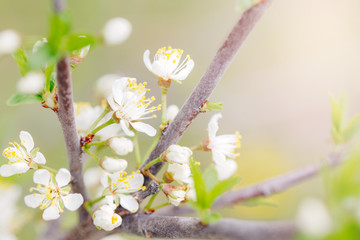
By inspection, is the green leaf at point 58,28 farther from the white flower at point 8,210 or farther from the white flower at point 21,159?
the white flower at point 8,210

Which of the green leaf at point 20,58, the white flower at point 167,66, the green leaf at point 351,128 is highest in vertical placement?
the green leaf at point 20,58

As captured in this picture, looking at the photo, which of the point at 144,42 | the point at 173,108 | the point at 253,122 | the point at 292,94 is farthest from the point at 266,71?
the point at 173,108

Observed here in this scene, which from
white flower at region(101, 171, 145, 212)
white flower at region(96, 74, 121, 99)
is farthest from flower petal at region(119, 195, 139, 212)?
white flower at region(96, 74, 121, 99)

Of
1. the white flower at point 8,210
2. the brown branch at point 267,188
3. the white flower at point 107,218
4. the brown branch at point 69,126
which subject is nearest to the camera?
the brown branch at point 69,126

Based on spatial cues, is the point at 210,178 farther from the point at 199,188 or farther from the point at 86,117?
the point at 86,117

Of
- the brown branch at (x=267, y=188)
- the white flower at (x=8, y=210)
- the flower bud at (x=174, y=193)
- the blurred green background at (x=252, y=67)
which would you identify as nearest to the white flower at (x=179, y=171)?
the flower bud at (x=174, y=193)

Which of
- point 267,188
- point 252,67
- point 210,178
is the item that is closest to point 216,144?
point 210,178
